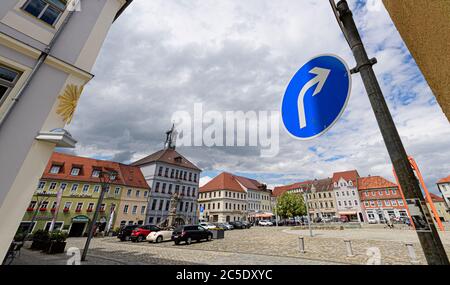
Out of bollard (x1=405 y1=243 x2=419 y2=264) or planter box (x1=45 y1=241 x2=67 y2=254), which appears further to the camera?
planter box (x1=45 y1=241 x2=67 y2=254)

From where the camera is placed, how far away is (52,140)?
5.12m

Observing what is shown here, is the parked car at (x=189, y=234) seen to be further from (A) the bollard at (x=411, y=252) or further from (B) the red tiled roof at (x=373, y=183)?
(B) the red tiled roof at (x=373, y=183)

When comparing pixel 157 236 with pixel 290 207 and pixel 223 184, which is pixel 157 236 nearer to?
pixel 290 207

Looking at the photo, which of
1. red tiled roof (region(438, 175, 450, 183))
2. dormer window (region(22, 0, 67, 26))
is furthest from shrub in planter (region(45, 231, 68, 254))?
red tiled roof (region(438, 175, 450, 183))

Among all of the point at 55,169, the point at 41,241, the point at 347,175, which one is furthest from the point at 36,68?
the point at 347,175

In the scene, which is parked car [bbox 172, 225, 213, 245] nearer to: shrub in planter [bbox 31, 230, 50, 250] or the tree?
shrub in planter [bbox 31, 230, 50, 250]

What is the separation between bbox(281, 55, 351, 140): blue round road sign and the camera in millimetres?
1744

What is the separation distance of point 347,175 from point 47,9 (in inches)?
3115

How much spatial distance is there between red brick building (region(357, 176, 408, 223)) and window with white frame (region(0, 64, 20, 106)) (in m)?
67.4

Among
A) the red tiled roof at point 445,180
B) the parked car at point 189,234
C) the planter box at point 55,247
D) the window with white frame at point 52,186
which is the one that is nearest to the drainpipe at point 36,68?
the planter box at point 55,247

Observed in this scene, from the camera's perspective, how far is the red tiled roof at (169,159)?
4459 cm
